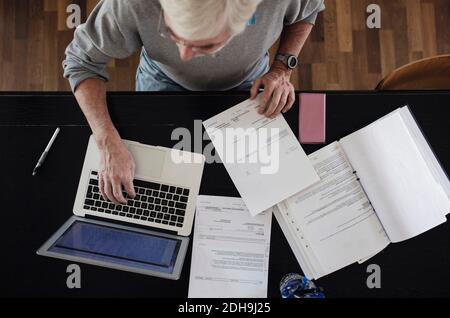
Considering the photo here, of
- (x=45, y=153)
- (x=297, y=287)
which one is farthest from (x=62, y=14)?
(x=297, y=287)

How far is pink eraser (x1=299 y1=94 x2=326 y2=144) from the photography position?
3.51 feet

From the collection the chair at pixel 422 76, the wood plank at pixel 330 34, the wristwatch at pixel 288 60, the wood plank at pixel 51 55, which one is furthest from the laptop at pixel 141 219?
the wood plank at pixel 330 34

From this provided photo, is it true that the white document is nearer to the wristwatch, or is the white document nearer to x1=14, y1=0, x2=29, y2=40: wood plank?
the wristwatch

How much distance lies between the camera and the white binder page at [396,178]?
1.04m

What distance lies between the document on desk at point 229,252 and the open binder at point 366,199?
67 millimetres

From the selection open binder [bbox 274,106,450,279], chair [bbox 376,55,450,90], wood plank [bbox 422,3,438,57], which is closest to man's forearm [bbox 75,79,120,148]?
open binder [bbox 274,106,450,279]

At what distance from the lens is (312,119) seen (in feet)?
3.52

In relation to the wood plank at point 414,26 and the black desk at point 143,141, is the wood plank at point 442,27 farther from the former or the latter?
the black desk at point 143,141

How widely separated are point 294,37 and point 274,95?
0.19 m

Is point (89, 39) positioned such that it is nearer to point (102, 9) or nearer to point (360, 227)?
point (102, 9)

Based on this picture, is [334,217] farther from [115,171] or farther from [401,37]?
[401,37]

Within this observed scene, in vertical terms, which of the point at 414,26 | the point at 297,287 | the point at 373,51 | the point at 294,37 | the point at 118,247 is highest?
the point at 414,26

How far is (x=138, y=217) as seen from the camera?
106 cm

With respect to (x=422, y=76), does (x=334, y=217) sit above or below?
below
